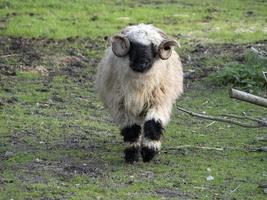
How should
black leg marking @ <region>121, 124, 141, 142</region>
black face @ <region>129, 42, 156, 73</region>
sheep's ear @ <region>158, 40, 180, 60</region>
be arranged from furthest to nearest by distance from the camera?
black leg marking @ <region>121, 124, 141, 142</region> → sheep's ear @ <region>158, 40, 180, 60</region> → black face @ <region>129, 42, 156, 73</region>

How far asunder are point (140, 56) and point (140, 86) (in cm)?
41

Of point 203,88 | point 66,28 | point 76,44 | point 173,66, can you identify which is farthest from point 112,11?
point 173,66

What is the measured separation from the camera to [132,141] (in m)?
9.31

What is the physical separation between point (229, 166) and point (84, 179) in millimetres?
1637

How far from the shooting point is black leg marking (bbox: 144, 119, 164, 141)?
9.28 metres

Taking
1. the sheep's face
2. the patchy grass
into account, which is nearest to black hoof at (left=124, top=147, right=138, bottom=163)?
the sheep's face

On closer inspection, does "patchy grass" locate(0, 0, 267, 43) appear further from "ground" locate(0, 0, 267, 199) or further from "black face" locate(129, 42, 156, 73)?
"black face" locate(129, 42, 156, 73)

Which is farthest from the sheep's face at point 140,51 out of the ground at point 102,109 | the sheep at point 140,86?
the ground at point 102,109

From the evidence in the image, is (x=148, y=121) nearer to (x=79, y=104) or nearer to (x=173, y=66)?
(x=173, y=66)

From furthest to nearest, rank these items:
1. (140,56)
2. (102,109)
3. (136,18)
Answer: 1. (136,18)
2. (102,109)
3. (140,56)

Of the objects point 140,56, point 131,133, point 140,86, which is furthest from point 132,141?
point 140,56

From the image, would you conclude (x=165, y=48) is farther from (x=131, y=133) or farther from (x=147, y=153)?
(x=147, y=153)

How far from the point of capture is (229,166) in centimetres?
914

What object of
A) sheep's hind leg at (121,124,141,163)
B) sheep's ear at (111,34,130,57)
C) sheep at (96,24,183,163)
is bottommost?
sheep's hind leg at (121,124,141,163)
